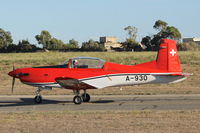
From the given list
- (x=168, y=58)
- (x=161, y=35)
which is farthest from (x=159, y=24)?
(x=168, y=58)

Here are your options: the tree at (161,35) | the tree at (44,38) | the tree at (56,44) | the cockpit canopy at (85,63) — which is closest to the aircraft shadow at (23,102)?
the cockpit canopy at (85,63)

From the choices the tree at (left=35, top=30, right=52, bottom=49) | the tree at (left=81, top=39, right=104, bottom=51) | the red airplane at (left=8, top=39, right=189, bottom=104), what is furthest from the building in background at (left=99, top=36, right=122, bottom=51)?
the red airplane at (left=8, top=39, right=189, bottom=104)

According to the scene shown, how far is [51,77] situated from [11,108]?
2.19 metres

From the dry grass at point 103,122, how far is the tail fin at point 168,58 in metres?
4.40

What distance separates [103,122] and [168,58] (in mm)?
7182

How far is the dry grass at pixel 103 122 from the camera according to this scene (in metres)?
10.2

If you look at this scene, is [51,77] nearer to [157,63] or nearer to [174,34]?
[157,63]

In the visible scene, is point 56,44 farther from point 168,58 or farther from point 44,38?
point 168,58

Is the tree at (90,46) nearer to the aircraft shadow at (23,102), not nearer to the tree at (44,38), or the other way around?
the tree at (44,38)

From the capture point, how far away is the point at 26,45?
91625mm

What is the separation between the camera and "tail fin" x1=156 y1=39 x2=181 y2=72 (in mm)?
17578

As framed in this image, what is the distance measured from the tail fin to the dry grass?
440 cm

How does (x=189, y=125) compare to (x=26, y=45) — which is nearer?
(x=189, y=125)

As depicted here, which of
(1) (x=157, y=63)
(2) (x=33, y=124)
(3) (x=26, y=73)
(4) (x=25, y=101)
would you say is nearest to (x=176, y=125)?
(2) (x=33, y=124)
